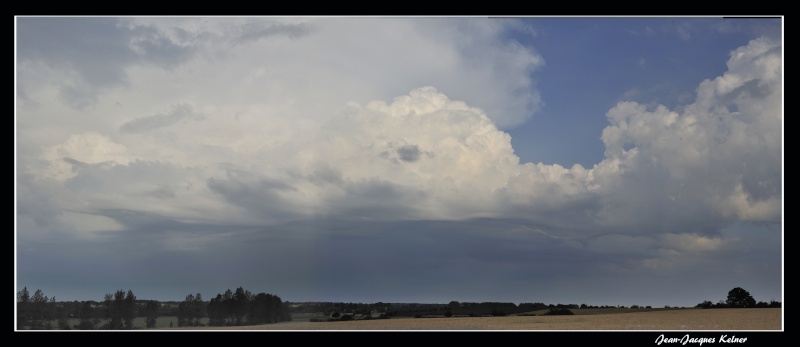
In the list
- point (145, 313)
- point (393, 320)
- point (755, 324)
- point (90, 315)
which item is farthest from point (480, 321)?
point (90, 315)
